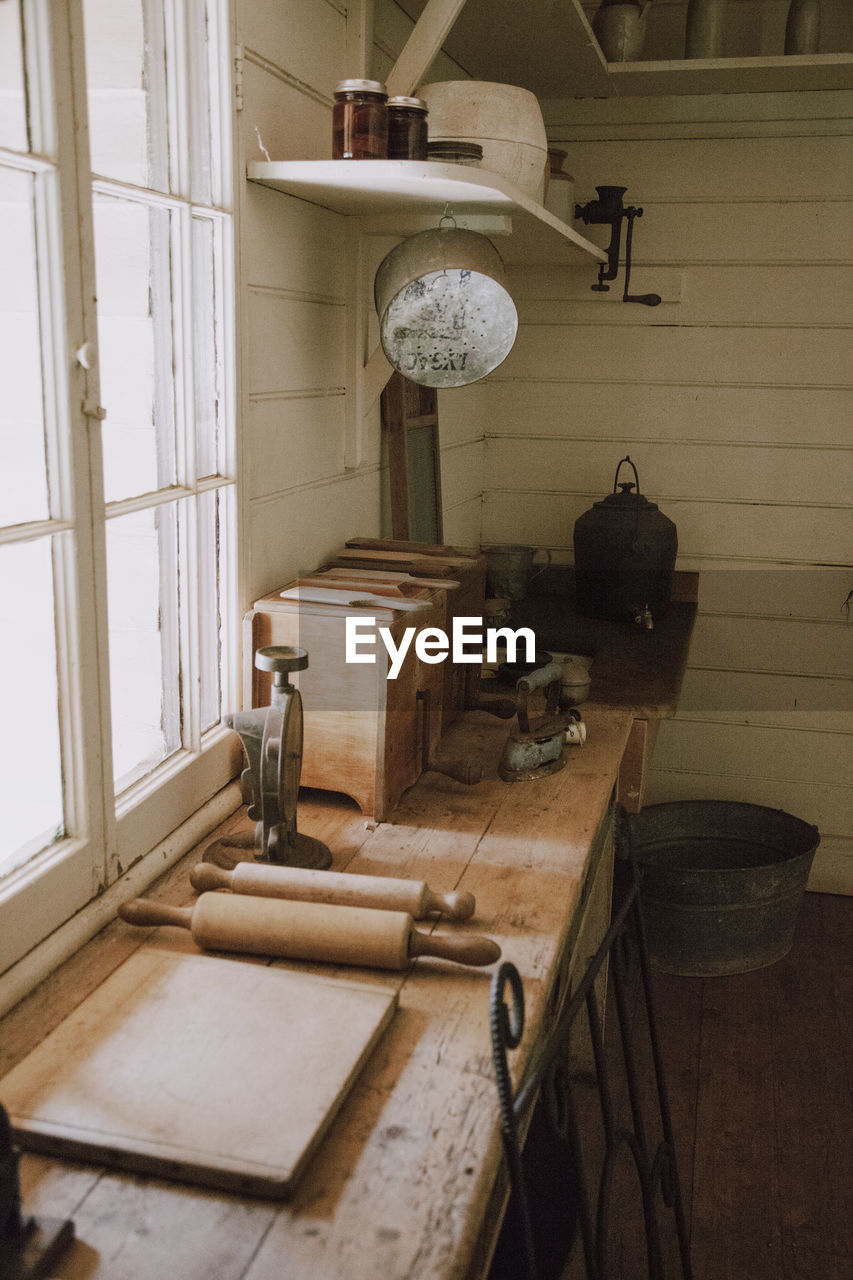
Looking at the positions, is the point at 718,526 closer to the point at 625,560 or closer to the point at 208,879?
the point at 625,560

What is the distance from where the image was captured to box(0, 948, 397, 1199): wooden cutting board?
98 centimetres

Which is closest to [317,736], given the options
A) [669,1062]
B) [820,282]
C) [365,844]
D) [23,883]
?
[365,844]

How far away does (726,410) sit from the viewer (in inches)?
137

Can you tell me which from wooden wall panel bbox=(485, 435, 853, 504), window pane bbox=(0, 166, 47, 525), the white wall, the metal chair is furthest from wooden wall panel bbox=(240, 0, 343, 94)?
wooden wall panel bbox=(485, 435, 853, 504)

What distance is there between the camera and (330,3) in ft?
6.67

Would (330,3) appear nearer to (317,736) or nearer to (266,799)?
(317,736)

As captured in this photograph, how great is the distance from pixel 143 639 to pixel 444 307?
0.80 m

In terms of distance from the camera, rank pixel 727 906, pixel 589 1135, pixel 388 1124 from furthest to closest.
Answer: pixel 727 906 → pixel 589 1135 → pixel 388 1124

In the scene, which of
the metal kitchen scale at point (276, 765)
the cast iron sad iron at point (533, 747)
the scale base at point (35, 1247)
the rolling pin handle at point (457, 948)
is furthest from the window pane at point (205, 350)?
the scale base at point (35, 1247)

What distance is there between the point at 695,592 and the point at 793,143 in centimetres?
137

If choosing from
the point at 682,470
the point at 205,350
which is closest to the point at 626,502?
the point at 682,470

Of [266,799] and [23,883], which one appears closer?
[23,883]

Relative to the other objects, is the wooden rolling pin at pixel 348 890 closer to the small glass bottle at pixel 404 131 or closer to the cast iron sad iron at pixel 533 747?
the cast iron sad iron at pixel 533 747

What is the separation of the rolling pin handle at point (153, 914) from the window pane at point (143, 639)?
0.67ft
